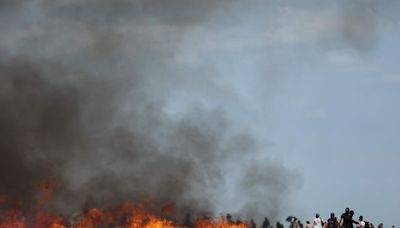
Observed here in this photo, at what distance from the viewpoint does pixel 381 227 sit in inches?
1437

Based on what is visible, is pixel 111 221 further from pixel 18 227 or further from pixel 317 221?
pixel 317 221

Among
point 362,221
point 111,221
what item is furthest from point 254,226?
point 362,221

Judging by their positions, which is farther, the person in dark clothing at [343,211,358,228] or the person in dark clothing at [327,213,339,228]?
the person in dark clothing at [327,213,339,228]

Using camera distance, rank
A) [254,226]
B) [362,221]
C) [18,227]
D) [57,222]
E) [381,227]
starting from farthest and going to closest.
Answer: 1. [254,226]
2. [57,222]
3. [18,227]
4. [381,227]
5. [362,221]

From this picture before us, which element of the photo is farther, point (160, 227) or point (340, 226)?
point (160, 227)

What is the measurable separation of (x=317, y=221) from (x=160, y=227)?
18443mm

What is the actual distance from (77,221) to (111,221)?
2752mm

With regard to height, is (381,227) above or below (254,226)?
below

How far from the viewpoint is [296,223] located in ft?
126

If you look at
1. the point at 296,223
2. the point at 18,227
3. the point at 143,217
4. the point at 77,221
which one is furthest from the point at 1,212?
the point at 296,223

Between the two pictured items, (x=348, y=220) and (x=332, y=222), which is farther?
(x=332, y=222)

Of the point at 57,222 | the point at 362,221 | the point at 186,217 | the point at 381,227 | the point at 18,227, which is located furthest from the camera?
the point at 186,217

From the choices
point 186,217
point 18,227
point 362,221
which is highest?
point 186,217

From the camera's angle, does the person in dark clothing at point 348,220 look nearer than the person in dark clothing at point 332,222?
Yes
